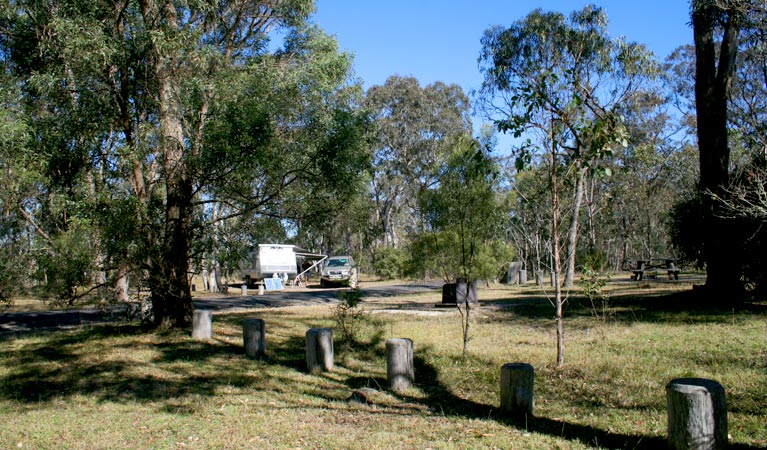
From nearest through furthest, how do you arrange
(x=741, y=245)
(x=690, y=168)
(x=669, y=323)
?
(x=669, y=323) < (x=741, y=245) < (x=690, y=168)

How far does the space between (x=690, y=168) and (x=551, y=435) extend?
97.2 feet

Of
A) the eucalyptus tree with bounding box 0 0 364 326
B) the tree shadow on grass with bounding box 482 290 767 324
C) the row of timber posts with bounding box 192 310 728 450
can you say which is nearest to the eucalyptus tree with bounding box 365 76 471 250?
the tree shadow on grass with bounding box 482 290 767 324

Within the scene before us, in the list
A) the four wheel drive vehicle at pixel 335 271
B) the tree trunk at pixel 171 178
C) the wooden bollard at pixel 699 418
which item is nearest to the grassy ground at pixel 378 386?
the wooden bollard at pixel 699 418

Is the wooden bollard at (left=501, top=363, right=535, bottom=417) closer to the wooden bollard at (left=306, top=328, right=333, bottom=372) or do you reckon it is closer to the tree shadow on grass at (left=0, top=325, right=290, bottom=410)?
the wooden bollard at (left=306, top=328, right=333, bottom=372)

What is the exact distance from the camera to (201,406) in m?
6.66

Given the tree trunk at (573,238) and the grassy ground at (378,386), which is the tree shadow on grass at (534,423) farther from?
the tree trunk at (573,238)

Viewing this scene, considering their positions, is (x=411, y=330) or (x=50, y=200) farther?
(x=411, y=330)

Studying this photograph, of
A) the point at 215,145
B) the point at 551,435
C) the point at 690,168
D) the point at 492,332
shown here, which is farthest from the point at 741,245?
the point at 690,168

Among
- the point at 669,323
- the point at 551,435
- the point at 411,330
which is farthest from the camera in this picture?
the point at 411,330

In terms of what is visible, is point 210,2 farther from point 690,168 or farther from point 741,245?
point 690,168

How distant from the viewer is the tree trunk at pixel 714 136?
12484 millimetres

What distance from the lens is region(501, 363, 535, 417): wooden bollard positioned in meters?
5.78

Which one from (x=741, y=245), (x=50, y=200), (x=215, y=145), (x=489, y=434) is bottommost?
(x=489, y=434)

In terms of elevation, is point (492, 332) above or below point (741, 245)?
below
